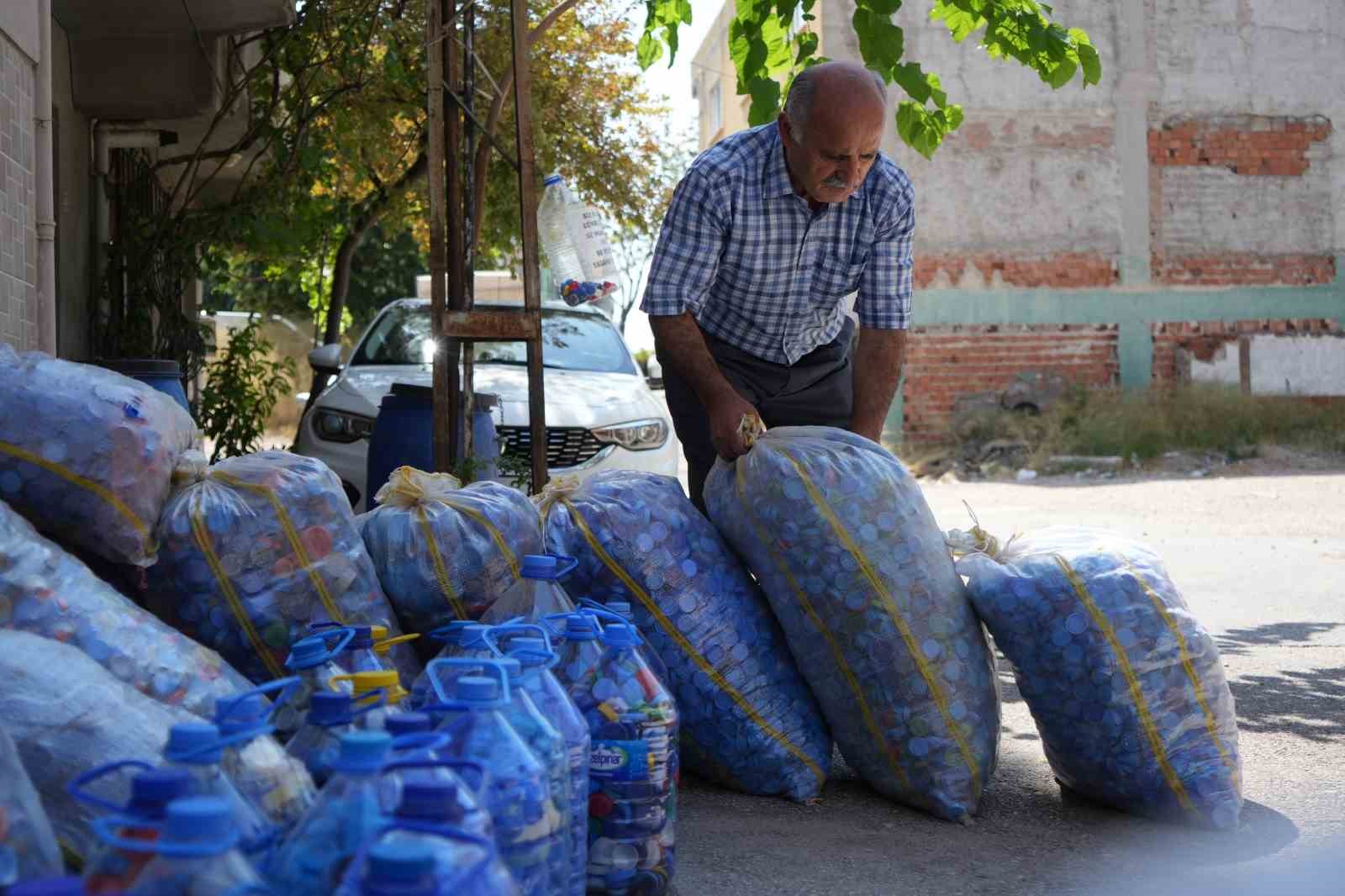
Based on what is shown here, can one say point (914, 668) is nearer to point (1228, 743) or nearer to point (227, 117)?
point (1228, 743)

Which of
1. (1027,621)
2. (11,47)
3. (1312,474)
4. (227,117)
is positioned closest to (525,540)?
(1027,621)

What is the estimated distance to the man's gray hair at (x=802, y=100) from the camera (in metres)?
3.49

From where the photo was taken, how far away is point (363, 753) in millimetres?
1519

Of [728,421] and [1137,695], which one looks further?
[728,421]

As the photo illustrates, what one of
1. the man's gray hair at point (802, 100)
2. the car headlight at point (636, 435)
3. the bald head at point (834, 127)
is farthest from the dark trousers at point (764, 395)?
the car headlight at point (636, 435)

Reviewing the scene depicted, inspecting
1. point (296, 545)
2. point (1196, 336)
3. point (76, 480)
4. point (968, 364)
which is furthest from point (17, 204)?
point (1196, 336)

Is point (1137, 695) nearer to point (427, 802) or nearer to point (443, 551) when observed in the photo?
point (443, 551)

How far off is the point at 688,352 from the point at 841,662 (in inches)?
36.4

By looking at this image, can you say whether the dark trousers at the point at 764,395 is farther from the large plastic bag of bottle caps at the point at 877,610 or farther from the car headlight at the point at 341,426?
the car headlight at the point at 341,426

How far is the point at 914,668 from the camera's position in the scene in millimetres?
3068

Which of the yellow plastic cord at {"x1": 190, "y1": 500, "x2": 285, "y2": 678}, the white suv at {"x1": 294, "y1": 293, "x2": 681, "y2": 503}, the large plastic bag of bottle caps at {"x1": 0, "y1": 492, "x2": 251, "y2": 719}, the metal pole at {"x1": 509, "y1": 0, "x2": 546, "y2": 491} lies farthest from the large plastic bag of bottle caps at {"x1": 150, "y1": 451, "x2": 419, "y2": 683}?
the white suv at {"x1": 294, "y1": 293, "x2": 681, "y2": 503}

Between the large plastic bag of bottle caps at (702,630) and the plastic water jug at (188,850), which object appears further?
the large plastic bag of bottle caps at (702,630)

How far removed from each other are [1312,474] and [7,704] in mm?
13771

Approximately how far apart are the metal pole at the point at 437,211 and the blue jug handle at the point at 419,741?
10.9 feet
